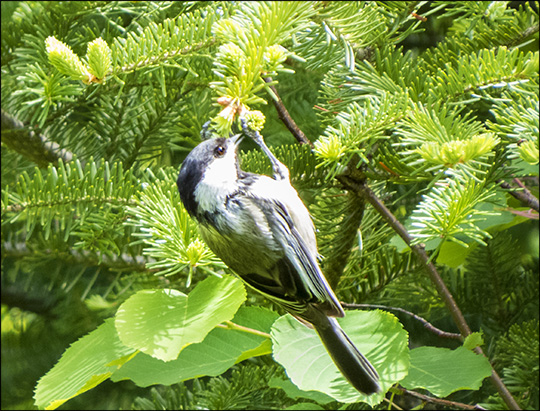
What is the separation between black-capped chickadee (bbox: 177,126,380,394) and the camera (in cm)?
83

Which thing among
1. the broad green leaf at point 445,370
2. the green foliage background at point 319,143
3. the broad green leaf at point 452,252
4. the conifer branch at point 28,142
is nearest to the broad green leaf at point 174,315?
the green foliage background at point 319,143

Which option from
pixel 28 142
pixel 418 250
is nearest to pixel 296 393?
pixel 418 250

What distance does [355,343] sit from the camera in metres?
0.73

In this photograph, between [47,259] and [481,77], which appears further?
[47,259]

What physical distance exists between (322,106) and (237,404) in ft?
1.83

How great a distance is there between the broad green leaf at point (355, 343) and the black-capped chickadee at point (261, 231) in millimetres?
61

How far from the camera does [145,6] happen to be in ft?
3.60

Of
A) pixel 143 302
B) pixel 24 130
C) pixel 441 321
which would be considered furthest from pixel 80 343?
pixel 441 321

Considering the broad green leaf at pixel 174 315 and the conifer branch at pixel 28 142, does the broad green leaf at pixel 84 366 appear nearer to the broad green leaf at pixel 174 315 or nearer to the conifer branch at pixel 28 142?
the broad green leaf at pixel 174 315

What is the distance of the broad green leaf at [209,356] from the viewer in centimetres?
75

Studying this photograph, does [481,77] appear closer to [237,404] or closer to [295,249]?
[295,249]

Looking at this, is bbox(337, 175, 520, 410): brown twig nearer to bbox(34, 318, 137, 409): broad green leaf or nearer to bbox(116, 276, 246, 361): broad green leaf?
bbox(116, 276, 246, 361): broad green leaf

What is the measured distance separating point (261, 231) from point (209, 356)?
19cm

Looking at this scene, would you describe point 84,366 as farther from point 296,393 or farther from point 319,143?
point 319,143
